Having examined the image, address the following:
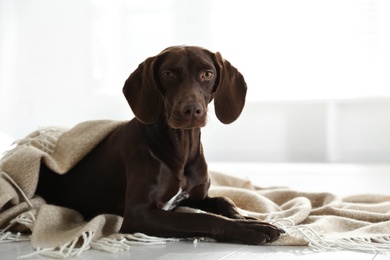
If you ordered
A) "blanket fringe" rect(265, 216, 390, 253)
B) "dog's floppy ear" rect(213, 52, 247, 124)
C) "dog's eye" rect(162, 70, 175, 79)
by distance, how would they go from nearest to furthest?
1. "blanket fringe" rect(265, 216, 390, 253)
2. "dog's eye" rect(162, 70, 175, 79)
3. "dog's floppy ear" rect(213, 52, 247, 124)

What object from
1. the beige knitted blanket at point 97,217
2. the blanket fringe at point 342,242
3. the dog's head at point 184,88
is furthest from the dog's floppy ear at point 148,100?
the blanket fringe at point 342,242

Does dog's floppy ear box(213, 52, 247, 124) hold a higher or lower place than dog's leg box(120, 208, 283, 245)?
higher

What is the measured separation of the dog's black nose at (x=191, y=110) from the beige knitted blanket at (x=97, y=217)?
0.46 m

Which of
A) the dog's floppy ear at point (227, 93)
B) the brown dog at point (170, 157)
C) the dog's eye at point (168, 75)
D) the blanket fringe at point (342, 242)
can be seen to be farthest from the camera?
the dog's floppy ear at point (227, 93)

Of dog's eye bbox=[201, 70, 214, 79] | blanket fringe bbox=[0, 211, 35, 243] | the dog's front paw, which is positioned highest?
dog's eye bbox=[201, 70, 214, 79]

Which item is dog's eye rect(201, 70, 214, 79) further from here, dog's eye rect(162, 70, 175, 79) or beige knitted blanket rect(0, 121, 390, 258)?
beige knitted blanket rect(0, 121, 390, 258)

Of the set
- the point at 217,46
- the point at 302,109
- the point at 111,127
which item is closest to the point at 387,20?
the point at 302,109

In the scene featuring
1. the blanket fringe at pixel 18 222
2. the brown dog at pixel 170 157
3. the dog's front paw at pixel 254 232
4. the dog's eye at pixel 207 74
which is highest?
the dog's eye at pixel 207 74

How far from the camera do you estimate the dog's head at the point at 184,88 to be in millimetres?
2193

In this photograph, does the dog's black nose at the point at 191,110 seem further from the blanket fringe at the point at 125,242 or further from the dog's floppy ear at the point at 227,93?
the blanket fringe at the point at 125,242

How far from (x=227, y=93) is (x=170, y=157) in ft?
1.13

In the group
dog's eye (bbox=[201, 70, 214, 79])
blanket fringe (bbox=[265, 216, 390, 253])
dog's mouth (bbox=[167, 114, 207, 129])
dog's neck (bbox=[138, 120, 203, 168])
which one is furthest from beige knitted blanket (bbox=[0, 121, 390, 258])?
dog's eye (bbox=[201, 70, 214, 79])

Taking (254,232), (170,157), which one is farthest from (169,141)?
(254,232)

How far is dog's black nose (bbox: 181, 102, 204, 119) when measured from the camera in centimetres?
214
